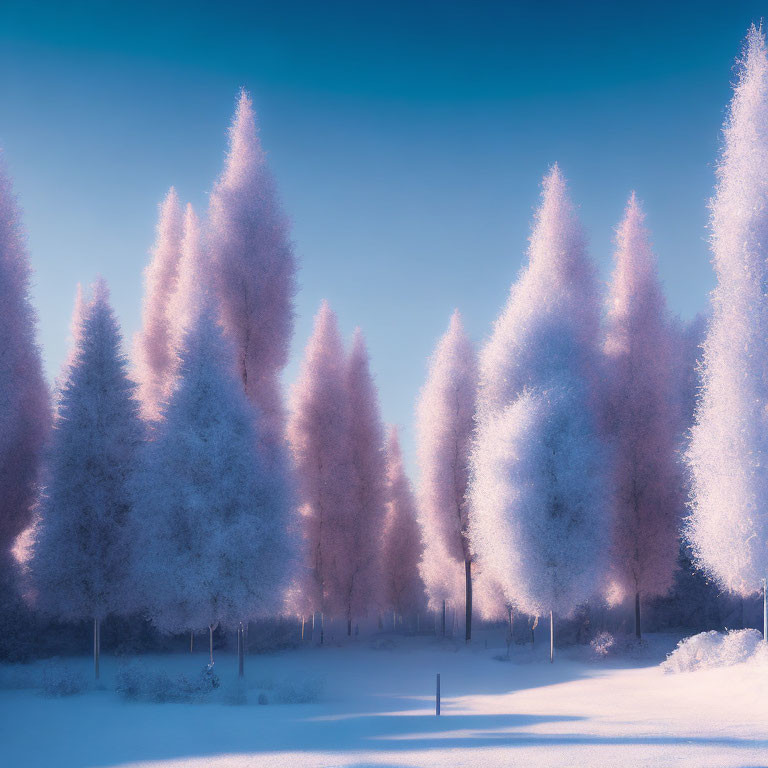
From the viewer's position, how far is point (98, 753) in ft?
28.0

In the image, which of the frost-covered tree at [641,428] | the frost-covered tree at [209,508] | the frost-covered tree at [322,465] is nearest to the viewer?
the frost-covered tree at [209,508]

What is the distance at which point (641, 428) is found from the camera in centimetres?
2033

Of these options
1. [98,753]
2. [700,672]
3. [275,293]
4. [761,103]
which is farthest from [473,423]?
[98,753]

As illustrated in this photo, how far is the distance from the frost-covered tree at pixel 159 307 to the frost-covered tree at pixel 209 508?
6.64 metres

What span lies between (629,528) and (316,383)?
11.6 m

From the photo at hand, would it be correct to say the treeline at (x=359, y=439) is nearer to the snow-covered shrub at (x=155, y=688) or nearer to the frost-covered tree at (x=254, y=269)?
→ the frost-covered tree at (x=254, y=269)

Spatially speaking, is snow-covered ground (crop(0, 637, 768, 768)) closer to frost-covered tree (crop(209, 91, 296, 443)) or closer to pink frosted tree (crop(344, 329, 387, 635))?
pink frosted tree (crop(344, 329, 387, 635))

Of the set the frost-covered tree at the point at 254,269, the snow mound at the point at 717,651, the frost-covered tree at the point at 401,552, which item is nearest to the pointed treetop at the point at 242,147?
the frost-covered tree at the point at 254,269

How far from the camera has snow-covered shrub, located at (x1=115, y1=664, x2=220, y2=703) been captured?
38.8 ft

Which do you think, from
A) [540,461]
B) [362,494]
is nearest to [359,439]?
[362,494]

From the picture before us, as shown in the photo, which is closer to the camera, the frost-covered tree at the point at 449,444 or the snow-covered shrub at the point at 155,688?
the snow-covered shrub at the point at 155,688

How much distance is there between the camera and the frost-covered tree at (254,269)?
66.5 feet

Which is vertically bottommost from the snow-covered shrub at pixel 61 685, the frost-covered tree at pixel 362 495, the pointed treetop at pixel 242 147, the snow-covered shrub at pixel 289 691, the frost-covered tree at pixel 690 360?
the snow-covered shrub at pixel 289 691

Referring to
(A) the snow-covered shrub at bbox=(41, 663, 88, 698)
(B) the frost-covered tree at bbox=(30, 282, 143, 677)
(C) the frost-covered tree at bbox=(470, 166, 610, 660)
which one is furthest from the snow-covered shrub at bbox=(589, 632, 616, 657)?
(A) the snow-covered shrub at bbox=(41, 663, 88, 698)
